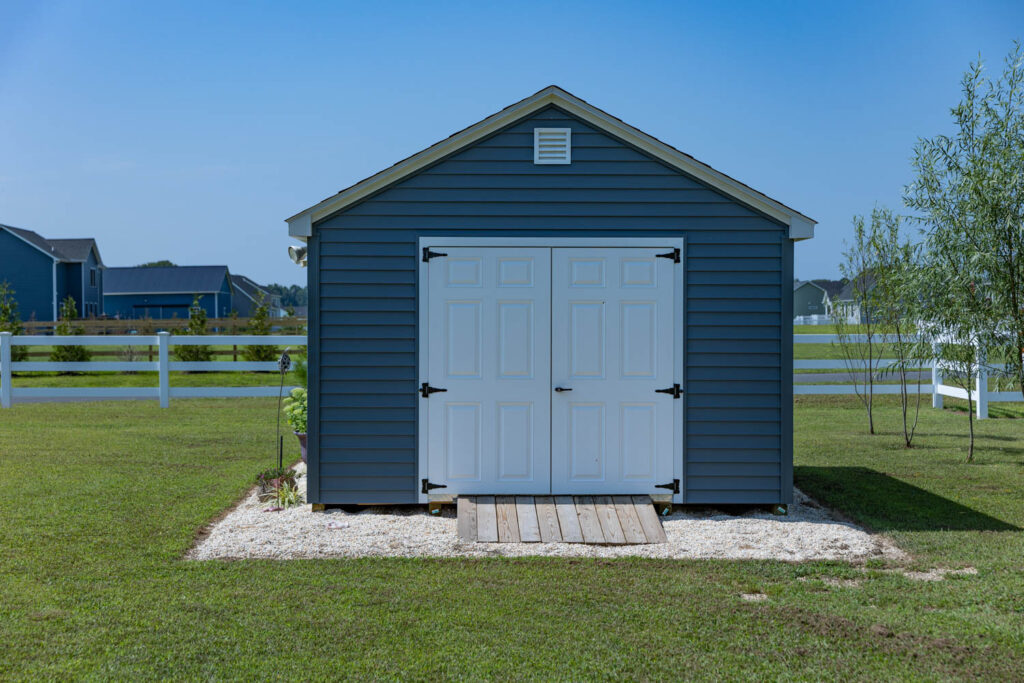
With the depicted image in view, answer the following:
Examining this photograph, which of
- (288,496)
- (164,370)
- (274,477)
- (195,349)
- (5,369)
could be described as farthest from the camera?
(195,349)

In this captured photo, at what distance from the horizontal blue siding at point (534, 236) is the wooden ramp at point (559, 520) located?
63 cm

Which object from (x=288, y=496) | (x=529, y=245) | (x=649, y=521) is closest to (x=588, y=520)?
(x=649, y=521)

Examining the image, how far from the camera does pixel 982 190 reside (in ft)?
27.3

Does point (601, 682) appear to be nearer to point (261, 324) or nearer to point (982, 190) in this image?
point (982, 190)

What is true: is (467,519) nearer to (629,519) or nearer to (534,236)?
(629,519)

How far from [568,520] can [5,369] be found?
12310mm

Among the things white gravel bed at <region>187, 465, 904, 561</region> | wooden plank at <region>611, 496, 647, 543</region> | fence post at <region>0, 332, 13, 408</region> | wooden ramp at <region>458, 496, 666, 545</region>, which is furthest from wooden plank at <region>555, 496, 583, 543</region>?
fence post at <region>0, 332, 13, 408</region>

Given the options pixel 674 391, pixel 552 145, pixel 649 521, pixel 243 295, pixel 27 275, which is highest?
pixel 243 295

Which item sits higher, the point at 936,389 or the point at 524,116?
the point at 524,116

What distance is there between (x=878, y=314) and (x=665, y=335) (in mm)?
6676

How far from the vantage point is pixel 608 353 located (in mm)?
7020

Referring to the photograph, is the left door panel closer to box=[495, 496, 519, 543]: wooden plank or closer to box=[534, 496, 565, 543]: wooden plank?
box=[495, 496, 519, 543]: wooden plank

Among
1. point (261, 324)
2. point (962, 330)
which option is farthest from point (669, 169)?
point (261, 324)

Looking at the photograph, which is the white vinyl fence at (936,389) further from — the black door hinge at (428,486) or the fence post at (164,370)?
the fence post at (164,370)
